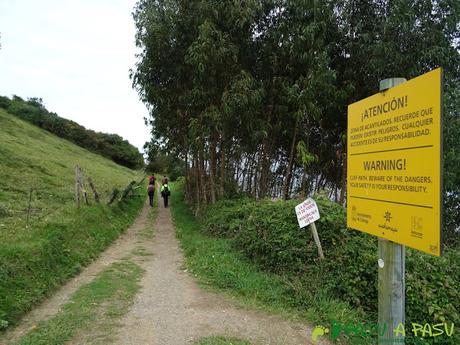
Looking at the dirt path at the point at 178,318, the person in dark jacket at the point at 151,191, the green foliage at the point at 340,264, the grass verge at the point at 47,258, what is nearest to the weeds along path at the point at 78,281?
the dirt path at the point at 178,318

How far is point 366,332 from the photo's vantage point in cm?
437

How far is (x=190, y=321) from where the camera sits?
4770 millimetres

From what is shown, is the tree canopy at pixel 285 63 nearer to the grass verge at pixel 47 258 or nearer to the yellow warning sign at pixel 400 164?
the grass verge at pixel 47 258

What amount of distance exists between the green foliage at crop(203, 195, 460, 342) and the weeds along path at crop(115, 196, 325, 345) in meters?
1.11

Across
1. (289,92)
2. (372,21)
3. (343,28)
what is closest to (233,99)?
(289,92)

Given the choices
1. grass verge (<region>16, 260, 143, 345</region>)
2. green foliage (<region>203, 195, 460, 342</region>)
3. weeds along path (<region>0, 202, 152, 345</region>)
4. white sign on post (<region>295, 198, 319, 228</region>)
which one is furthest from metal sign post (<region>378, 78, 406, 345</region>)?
weeds along path (<region>0, 202, 152, 345</region>)

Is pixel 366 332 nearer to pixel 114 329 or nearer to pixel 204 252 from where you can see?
pixel 114 329

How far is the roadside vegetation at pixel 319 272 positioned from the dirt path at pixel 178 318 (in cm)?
42

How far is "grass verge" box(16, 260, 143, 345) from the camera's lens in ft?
13.8

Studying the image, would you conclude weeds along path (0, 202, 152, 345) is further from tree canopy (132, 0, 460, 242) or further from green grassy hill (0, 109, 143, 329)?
tree canopy (132, 0, 460, 242)

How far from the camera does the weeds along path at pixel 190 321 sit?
14.1ft

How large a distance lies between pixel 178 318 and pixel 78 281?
9.23 ft

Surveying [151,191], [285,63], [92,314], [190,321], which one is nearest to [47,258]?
[92,314]

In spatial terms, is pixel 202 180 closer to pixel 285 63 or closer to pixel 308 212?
pixel 285 63
